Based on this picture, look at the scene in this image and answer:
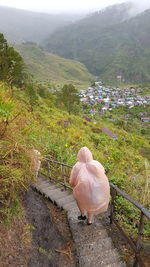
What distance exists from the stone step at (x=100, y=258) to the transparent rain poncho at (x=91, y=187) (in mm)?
599

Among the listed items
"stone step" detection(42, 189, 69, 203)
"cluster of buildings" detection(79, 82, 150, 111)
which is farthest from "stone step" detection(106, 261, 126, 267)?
"cluster of buildings" detection(79, 82, 150, 111)

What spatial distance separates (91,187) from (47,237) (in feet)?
3.33

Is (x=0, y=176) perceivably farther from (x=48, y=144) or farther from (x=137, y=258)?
(x=48, y=144)

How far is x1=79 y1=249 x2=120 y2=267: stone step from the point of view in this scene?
2934mm

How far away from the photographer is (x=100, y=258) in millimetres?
2998

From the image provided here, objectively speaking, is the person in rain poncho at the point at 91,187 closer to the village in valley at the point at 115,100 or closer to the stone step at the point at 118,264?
the stone step at the point at 118,264

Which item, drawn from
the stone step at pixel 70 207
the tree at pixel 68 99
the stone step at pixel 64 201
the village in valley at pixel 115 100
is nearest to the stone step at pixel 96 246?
the stone step at pixel 70 207

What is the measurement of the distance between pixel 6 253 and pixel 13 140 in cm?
140

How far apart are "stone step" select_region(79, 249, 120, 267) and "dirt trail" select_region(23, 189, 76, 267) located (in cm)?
18

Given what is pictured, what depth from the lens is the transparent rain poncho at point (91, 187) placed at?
323 cm

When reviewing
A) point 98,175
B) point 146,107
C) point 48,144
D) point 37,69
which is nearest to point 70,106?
point 48,144

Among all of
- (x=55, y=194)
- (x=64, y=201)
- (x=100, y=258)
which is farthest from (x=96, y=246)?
(x=55, y=194)

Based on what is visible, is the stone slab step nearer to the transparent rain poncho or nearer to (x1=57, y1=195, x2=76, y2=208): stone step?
(x1=57, y1=195, x2=76, y2=208): stone step

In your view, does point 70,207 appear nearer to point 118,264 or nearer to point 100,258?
point 100,258
